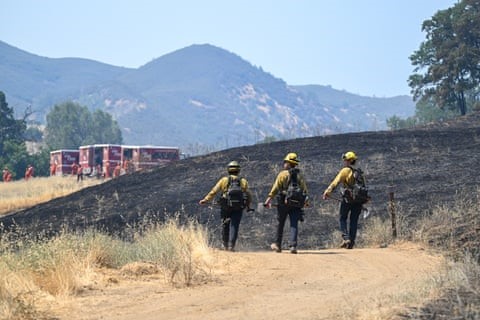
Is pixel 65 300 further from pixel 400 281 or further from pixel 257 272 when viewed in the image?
pixel 400 281

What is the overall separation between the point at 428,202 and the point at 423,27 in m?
39.1

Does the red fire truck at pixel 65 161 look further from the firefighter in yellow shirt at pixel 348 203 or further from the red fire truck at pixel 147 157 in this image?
the firefighter in yellow shirt at pixel 348 203

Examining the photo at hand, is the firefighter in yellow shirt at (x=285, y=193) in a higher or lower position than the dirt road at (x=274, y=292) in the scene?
higher

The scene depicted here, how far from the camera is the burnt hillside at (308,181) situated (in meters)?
23.9

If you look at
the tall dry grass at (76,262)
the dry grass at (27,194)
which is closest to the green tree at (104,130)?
the dry grass at (27,194)

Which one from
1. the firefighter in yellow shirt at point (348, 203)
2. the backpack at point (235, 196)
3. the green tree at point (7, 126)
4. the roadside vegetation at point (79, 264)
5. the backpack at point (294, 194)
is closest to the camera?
the roadside vegetation at point (79, 264)

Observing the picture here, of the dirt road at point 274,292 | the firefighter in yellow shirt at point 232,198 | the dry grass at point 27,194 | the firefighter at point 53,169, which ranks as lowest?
the dry grass at point 27,194

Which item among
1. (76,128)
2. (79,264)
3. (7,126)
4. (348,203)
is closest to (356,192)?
(348,203)

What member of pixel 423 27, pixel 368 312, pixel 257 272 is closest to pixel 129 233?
pixel 257 272

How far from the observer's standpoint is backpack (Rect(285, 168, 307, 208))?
15531mm

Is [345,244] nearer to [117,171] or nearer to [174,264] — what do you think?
[174,264]

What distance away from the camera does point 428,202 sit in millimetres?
22969

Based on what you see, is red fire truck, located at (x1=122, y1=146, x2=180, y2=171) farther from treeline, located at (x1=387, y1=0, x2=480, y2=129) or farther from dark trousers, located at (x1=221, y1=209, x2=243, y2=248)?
dark trousers, located at (x1=221, y1=209, x2=243, y2=248)

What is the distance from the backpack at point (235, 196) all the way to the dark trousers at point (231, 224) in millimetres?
165
